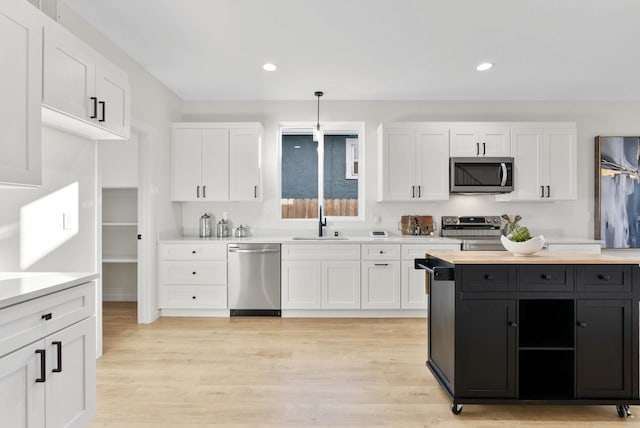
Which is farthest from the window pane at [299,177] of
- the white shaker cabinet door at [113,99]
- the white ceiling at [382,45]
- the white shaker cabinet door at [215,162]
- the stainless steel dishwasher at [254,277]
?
the white shaker cabinet door at [113,99]

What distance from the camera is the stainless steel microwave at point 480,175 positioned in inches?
174

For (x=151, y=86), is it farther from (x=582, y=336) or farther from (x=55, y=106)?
(x=582, y=336)

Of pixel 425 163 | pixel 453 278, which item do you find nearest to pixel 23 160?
pixel 453 278

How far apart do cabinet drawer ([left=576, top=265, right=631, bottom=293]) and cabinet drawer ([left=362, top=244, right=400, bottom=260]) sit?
215 centimetres

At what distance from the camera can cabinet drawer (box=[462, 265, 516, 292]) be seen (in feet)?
7.24

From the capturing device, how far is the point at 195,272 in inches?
167

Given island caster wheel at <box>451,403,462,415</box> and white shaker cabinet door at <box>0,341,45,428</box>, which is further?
island caster wheel at <box>451,403,462,415</box>

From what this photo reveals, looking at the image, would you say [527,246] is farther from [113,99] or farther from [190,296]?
[190,296]

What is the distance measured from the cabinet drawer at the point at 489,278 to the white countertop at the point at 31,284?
202 centimetres

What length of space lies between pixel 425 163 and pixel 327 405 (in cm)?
307

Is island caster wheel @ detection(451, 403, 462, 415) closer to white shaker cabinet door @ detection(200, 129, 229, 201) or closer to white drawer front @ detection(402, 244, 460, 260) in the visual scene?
white drawer front @ detection(402, 244, 460, 260)

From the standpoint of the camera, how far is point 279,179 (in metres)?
4.93

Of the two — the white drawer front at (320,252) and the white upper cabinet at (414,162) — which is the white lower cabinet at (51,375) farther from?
the white upper cabinet at (414,162)

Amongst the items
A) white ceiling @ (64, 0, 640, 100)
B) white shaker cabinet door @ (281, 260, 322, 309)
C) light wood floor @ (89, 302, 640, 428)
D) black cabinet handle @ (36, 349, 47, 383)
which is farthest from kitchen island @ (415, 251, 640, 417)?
white shaker cabinet door @ (281, 260, 322, 309)
